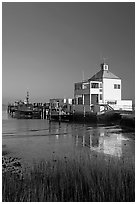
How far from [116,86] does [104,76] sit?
119cm

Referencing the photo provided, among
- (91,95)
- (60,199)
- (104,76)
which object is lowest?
(60,199)

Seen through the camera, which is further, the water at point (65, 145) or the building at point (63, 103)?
the building at point (63, 103)

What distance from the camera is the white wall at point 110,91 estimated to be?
14448 millimetres

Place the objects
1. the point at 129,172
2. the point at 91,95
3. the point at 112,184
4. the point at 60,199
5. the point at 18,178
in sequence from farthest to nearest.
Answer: the point at 91,95, the point at 129,172, the point at 18,178, the point at 112,184, the point at 60,199

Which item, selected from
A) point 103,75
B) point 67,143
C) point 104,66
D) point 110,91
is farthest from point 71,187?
point 104,66

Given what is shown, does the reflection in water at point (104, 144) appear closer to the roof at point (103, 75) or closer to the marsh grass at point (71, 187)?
the marsh grass at point (71, 187)

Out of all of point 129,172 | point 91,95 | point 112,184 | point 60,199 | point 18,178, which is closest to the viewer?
point 60,199

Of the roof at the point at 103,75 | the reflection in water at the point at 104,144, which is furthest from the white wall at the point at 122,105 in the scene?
the reflection in water at the point at 104,144

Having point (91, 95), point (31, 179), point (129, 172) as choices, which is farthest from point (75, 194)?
point (91, 95)

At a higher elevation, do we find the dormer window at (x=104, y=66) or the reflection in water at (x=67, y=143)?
the dormer window at (x=104, y=66)

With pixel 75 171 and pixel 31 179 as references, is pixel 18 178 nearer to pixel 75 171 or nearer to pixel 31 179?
pixel 31 179

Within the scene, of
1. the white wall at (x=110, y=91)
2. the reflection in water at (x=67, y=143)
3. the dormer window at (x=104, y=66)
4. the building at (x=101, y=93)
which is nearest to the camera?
the reflection in water at (x=67, y=143)

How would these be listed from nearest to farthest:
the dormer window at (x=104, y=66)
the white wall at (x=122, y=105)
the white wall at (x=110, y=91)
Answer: the white wall at (x=122, y=105) → the white wall at (x=110, y=91) → the dormer window at (x=104, y=66)

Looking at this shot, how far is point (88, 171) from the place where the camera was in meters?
2.42
